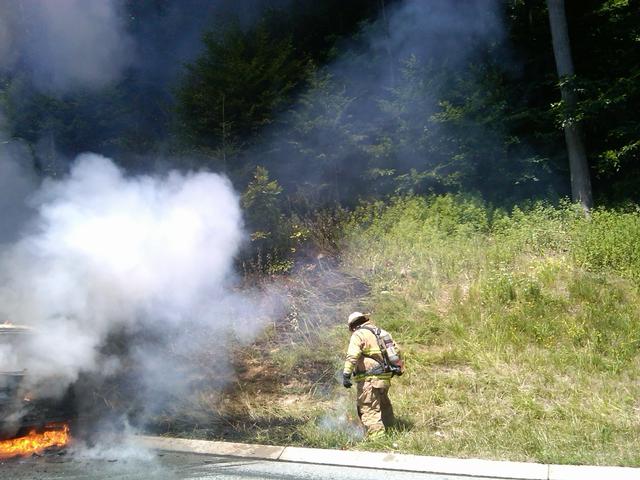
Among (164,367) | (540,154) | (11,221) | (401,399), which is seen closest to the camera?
(401,399)

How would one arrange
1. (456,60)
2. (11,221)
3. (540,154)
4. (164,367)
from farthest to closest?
(456,60) < (540,154) < (11,221) < (164,367)

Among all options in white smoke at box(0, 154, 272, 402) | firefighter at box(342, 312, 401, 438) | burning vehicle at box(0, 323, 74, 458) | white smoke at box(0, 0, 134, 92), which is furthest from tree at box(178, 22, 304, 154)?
firefighter at box(342, 312, 401, 438)

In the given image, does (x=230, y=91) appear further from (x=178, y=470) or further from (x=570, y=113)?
(x=178, y=470)

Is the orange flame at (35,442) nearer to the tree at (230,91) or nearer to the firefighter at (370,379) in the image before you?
the firefighter at (370,379)

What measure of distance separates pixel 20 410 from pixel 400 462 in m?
3.53

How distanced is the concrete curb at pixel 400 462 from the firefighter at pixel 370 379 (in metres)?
0.37

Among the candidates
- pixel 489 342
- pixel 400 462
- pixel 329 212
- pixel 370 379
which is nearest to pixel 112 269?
pixel 370 379

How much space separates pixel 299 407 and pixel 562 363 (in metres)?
2.84

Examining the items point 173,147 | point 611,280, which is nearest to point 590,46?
point 611,280

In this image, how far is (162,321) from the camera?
7539 mm

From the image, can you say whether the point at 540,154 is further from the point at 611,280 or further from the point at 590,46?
the point at 611,280

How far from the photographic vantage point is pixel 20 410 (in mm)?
5559

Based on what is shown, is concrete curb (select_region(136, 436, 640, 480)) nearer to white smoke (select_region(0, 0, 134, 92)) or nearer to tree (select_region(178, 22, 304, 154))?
white smoke (select_region(0, 0, 134, 92))

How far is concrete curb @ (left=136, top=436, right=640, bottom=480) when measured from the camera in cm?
459
